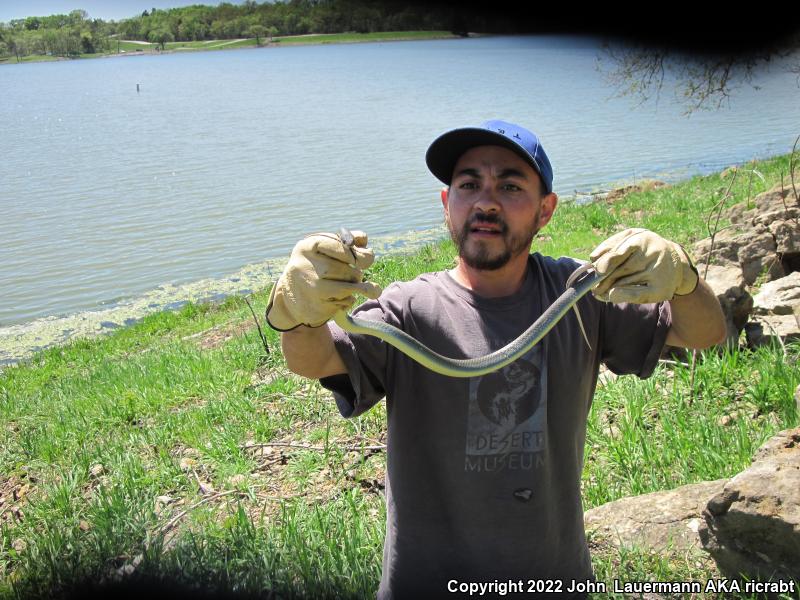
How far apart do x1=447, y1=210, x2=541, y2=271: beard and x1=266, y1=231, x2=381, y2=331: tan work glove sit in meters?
0.38

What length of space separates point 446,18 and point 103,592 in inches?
119

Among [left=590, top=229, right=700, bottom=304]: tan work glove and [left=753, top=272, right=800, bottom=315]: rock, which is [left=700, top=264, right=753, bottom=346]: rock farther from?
[left=590, top=229, right=700, bottom=304]: tan work glove

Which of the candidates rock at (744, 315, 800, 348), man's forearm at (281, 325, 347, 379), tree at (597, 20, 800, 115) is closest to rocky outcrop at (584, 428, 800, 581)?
man's forearm at (281, 325, 347, 379)

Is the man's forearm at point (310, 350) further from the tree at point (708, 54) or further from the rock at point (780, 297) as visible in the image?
the rock at point (780, 297)

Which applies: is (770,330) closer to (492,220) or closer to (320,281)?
(492,220)

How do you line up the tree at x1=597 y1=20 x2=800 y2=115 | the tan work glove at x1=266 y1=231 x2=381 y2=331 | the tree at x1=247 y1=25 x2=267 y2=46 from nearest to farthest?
the tan work glove at x1=266 y1=231 x2=381 y2=331
the tree at x1=597 y1=20 x2=800 y2=115
the tree at x1=247 y1=25 x2=267 y2=46

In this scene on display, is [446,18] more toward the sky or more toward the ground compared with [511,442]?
more toward the sky

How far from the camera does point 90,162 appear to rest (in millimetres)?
22984

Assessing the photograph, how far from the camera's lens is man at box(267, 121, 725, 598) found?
212cm

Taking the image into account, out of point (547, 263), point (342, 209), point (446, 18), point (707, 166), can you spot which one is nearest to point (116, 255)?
point (342, 209)

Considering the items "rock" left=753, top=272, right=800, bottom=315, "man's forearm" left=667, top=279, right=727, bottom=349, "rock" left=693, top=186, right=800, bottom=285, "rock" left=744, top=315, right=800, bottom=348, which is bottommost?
"rock" left=744, top=315, right=800, bottom=348

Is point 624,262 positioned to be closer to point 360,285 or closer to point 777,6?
point 360,285

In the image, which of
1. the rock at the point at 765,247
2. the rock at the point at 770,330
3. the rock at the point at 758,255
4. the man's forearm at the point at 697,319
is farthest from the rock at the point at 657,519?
the rock at the point at 758,255

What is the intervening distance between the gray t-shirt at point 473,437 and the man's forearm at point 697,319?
0.16 feet
